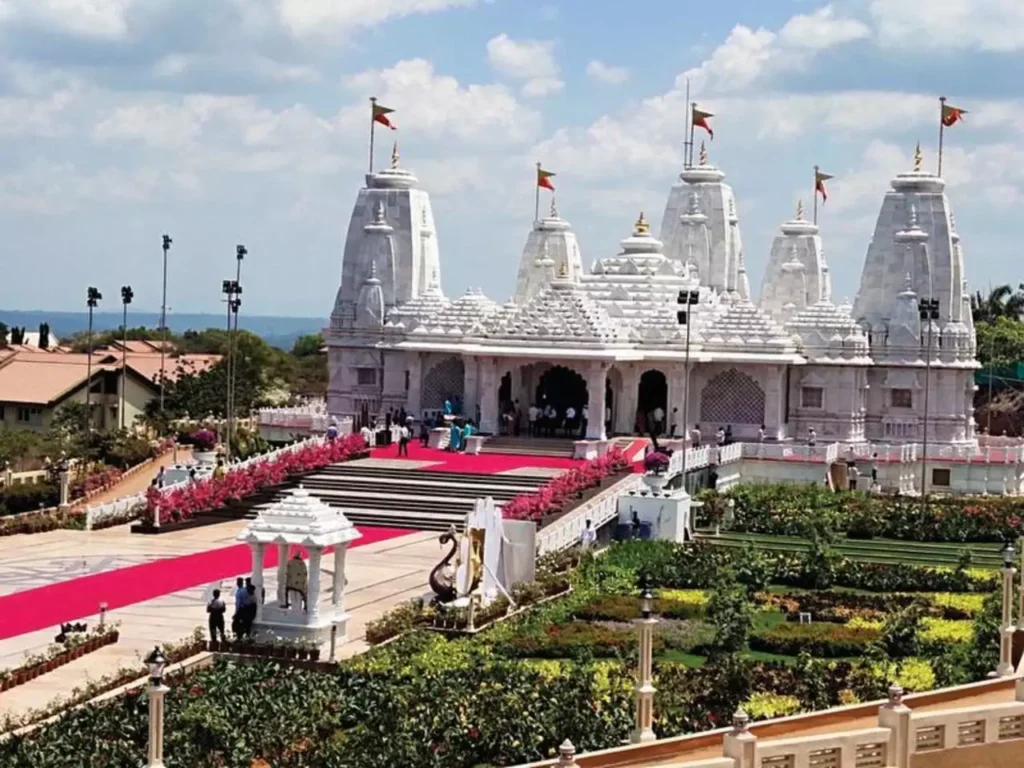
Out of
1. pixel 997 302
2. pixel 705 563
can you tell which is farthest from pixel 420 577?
pixel 997 302

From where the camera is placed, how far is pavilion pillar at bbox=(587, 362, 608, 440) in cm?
5316

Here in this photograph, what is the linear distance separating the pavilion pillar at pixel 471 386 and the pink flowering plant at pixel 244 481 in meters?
5.25

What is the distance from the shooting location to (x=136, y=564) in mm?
35938

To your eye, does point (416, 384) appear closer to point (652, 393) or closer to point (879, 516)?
point (652, 393)

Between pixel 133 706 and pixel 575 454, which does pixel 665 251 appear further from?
pixel 133 706

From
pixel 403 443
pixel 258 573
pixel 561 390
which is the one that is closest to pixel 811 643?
pixel 258 573

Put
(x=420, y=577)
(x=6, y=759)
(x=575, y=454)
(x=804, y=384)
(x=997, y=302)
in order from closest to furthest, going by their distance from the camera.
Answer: (x=6, y=759) → (x=420, y=577) → (x=575, y=454) → (x=804, y=384) → (x=997, y=302)

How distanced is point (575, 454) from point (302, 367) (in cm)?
5724

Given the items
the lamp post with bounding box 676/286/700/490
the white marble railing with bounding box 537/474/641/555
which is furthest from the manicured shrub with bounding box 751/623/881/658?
the lamp post with bounding box 676/286/700/490

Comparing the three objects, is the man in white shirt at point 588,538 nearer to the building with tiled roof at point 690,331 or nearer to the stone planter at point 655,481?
the stone planter at point 655,481

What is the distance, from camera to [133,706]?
22578mm

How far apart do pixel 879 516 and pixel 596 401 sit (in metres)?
10.1

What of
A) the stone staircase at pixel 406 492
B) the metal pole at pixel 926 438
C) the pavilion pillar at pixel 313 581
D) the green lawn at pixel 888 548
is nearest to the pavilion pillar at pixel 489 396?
the stone staircase at pixel 406 492

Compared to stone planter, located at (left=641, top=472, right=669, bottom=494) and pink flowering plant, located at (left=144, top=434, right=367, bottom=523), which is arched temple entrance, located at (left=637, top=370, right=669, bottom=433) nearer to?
pink flowering plant, located at (left=144, top=434, right=367, bottom=523)
